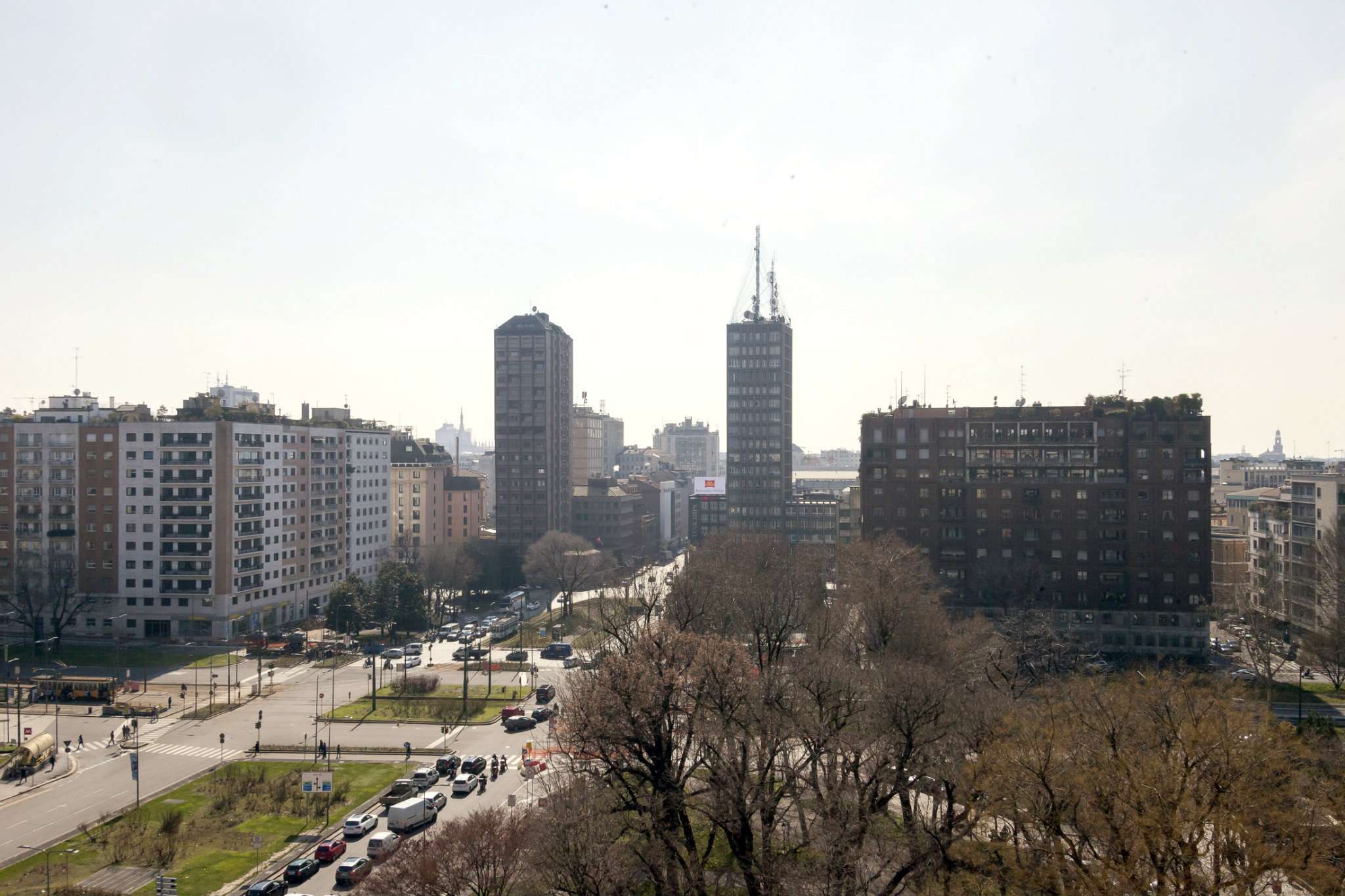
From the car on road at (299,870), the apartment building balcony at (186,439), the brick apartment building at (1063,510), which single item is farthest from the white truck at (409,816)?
the apartment building balcony at (186,439)

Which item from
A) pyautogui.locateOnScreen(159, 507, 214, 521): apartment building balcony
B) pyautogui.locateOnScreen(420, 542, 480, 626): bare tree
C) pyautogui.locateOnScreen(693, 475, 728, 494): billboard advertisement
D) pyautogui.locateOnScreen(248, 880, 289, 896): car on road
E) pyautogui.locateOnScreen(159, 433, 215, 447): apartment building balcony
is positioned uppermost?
pyautogui.locateOnScreen(159, 433, 215, 447): apartment building balcony

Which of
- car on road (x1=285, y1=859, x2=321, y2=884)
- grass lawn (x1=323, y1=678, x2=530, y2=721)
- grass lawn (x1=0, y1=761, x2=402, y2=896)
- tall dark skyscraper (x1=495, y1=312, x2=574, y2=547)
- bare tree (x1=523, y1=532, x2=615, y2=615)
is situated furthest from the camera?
tall dark skyscraper (x1=495, y1=312, x2=574, y2=547)

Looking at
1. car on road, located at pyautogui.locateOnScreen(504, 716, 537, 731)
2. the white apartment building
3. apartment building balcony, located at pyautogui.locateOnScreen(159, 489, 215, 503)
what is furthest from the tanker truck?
the white apartment building

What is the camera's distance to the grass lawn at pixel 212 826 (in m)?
38.3

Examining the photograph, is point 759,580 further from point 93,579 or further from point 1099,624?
point 93,579

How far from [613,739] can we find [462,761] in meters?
25.1

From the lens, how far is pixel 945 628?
202ft

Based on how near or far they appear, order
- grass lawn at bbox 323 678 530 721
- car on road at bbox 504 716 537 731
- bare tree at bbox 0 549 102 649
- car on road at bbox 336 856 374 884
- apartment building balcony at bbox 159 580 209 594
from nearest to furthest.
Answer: car on road at bbox 336 856 374 884
car on road at bbox 504 716 537 731
grass lawn at bbox 323 678 530 721
bare tree at bbox 0 549 102 649
apartment building balcony at bbox 159 580 209 594

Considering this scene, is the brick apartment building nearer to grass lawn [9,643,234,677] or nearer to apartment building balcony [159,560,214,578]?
grass lawn [9,643,234,677]

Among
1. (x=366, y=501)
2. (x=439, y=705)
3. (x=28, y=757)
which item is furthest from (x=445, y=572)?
(x=28, y=757)

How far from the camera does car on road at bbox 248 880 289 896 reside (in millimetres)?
35875

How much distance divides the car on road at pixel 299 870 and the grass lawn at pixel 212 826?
2.14 m

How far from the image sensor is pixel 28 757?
172 feet

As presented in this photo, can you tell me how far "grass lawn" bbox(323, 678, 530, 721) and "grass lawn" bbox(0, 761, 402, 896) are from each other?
10511 mm
